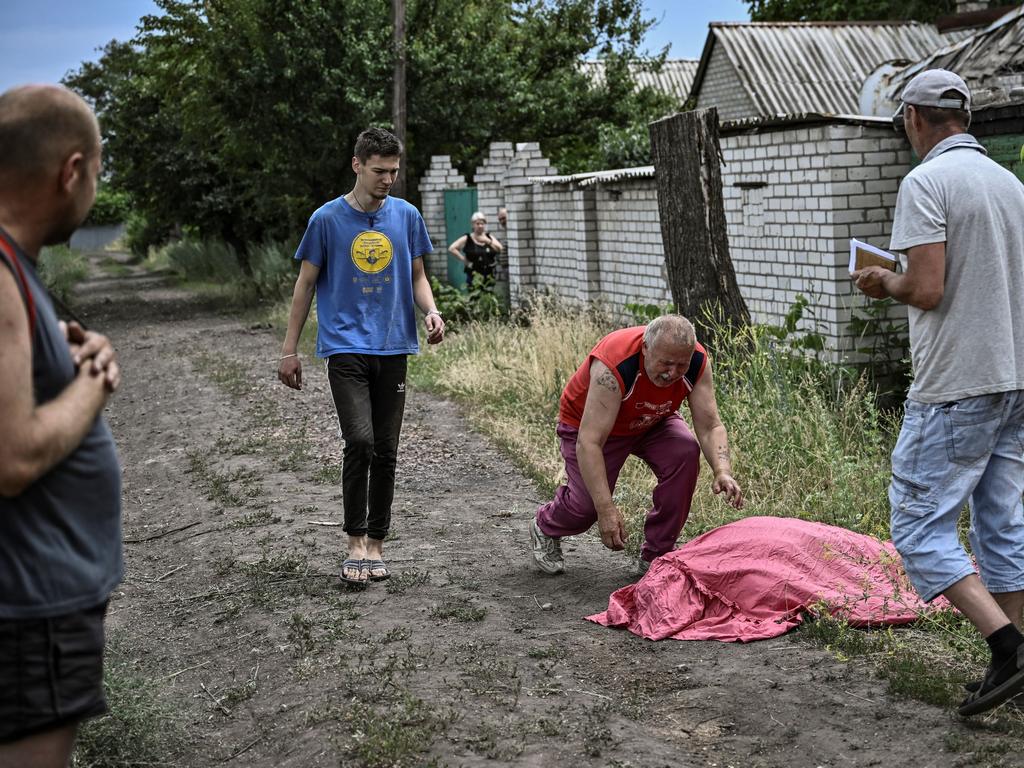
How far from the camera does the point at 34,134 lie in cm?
223

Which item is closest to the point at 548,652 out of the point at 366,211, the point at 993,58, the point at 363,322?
the point at 363,322

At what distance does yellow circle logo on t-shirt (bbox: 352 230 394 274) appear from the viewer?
5602 millimetres

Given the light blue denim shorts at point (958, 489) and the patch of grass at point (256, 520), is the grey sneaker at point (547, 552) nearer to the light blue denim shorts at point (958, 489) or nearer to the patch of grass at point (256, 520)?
the patch of grass at point (256, 520)

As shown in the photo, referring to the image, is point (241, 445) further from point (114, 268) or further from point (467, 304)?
point (114, 268)

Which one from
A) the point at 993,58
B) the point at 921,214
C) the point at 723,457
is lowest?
the point at 723,457

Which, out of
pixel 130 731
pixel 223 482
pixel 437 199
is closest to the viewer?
pixel 130 731

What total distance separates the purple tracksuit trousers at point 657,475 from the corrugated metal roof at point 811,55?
21.0 m

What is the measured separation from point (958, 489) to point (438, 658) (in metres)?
2.01

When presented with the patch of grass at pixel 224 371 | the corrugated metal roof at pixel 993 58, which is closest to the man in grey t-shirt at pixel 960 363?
the corrugated metal roof at pixel 993 58

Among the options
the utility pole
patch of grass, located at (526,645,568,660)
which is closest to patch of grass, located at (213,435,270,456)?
patch of grass, located at (526,645,568,660)

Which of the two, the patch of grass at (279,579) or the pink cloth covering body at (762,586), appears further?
the patch of grass at (279,579)

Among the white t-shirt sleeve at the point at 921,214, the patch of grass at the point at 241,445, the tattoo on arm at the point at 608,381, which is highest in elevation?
the white t-shirt sleeve at the point at 921,214

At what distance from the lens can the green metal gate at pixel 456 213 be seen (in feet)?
66.2

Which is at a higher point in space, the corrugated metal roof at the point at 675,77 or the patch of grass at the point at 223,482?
the corrugated metal roof at the point at 675,77
